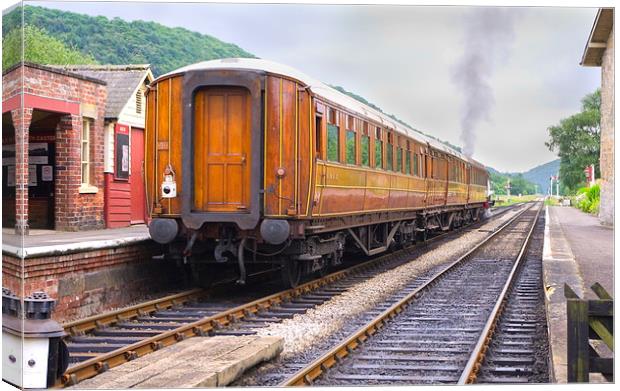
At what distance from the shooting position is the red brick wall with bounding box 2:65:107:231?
6.69 m

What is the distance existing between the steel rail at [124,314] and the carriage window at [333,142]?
2610 mm

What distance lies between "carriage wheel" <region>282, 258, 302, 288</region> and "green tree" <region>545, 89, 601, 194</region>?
13.6ft

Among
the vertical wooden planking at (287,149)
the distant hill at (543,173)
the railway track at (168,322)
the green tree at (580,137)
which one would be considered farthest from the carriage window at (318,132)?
the green tree at (580,137)

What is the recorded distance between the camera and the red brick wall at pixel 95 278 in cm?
888

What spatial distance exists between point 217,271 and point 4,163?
270 inches

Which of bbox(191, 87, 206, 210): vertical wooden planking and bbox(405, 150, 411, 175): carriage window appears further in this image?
bbox(405, 150, 411, 175): carriage window

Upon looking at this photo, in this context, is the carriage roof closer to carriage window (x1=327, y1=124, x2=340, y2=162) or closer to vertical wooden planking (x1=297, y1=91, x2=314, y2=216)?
vertical wooden planking (x1=297, y1=91, x2=314, y2=216)

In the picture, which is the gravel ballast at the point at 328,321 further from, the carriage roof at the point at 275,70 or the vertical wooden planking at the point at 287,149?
the carriage roof at the point at 275,70

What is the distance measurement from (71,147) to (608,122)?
5369mm

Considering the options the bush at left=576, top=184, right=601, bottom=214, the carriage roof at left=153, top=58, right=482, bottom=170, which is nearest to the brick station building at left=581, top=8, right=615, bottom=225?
the bush at left=576, top=184, right=601, bottom=214

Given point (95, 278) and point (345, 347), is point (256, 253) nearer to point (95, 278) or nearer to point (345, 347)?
point (95, 278)

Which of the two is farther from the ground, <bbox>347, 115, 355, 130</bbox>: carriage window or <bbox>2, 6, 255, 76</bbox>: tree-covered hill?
<bbox>2, 6, 255, 76</bbox>: tree-covered hill

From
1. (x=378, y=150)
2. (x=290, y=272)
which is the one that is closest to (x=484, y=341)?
(x=290, y=272)

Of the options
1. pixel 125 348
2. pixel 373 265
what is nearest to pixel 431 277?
pixel 373 265
